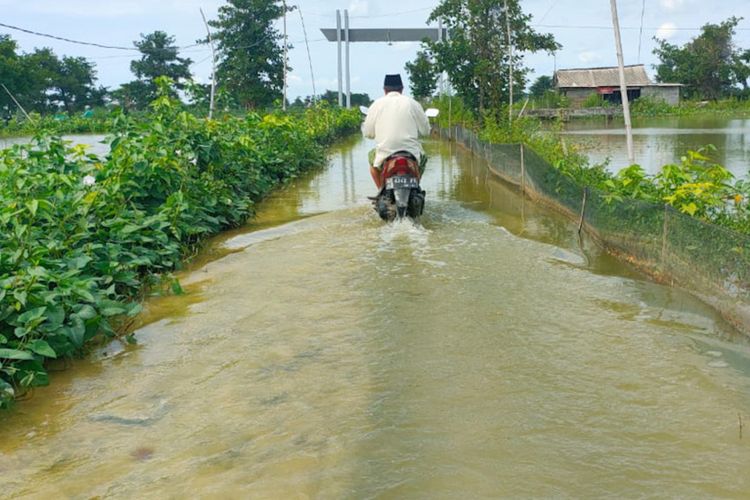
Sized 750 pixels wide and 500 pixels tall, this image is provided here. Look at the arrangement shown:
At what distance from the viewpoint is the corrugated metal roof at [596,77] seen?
210ft

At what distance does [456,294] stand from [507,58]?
2106 cm

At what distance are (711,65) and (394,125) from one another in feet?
207

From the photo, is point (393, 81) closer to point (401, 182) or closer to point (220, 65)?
point (401, 182)

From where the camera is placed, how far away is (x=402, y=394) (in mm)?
4266

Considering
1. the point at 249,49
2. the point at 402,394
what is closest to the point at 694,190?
the point at 402,394

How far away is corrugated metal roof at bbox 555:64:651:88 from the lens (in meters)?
64.1

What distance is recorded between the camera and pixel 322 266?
25.3 ft

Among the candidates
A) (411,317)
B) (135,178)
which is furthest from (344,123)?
(411,317)

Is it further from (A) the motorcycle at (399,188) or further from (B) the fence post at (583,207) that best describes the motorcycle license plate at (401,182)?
(B) the fence post at (583,207)

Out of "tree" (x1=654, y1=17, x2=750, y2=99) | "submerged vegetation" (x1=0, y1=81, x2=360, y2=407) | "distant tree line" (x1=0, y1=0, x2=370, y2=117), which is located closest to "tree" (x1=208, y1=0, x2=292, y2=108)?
"distant tree line" (x1=0, y1=0, x2=370, y2=117)

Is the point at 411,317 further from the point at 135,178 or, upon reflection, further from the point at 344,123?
the point at 344,123

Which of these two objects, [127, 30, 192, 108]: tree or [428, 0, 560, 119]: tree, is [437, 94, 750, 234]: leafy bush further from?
[127, 30, 192, 108]: tree

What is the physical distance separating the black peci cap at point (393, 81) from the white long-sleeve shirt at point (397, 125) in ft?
0.84

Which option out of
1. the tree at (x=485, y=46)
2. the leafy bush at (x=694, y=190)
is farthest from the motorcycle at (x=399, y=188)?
the tree at (x=485, y=46)
